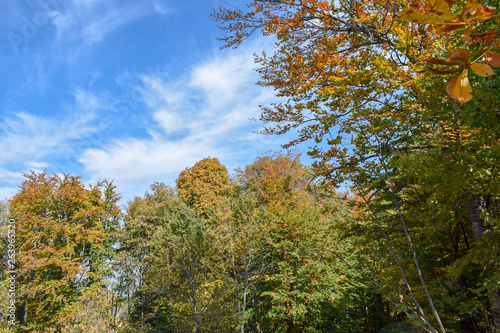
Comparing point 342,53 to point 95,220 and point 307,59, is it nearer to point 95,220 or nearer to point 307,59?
point 307,59

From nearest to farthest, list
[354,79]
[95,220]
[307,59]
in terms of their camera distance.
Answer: [354,79], [307,59], [95,220]

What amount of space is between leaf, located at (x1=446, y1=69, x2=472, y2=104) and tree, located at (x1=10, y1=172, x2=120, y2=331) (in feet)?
51.6

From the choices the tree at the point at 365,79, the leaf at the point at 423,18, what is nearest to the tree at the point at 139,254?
the tree at the point at 365,79

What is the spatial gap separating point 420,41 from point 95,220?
702 inches

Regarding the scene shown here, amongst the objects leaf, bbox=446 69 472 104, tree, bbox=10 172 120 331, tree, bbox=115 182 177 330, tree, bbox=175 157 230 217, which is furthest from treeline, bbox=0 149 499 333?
leaf, bbox=446 69 472 104

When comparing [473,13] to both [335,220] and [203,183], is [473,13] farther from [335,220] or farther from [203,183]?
[203,183]

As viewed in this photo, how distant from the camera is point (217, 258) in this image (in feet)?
39.3

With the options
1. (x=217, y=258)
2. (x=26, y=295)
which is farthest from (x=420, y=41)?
(x=26, y=295)

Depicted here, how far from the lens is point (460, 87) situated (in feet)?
1.99

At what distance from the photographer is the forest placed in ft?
11.0

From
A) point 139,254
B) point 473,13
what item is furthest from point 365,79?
point 139,254

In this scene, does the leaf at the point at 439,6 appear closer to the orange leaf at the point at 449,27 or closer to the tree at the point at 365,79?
the orange leaf at the point at 449,27

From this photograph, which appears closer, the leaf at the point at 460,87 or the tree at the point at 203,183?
the leaf at the point at 460,87

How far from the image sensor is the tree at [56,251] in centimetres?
1345
